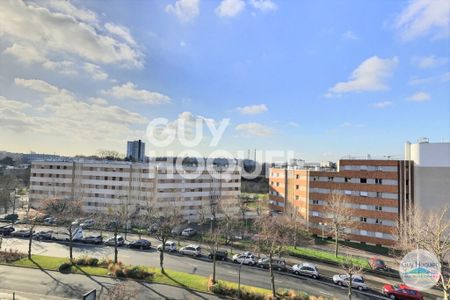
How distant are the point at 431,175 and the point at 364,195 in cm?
1033

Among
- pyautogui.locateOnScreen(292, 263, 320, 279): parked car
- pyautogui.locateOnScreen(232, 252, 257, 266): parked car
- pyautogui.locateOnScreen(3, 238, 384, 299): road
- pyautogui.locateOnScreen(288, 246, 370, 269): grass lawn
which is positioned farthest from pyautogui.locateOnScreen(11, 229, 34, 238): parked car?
pyautogui.locateOnScreen(292, 263, 320, 279): parked car

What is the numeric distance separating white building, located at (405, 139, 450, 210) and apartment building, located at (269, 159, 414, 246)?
3.67 ft

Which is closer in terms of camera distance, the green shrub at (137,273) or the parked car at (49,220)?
the green shrub at (137,273)

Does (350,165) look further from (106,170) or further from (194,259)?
(106,170)

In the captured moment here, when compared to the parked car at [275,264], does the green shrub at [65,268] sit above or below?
above

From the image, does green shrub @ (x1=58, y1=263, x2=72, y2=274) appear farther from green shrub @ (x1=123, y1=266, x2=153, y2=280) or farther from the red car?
the red car

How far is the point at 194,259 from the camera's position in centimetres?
3616

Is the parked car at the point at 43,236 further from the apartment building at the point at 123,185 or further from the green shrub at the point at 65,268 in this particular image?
the apartment building at the point at 123,185

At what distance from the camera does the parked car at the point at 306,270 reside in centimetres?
3150

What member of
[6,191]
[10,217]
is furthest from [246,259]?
[6,191]

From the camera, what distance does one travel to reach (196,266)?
3322cm

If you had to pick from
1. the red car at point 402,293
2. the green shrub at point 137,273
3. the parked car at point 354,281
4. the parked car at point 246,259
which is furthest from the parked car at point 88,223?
the red car at point 402,293

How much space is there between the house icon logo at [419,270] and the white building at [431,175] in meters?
17.6

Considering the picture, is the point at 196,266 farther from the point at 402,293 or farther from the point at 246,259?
the point at 402,293
